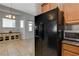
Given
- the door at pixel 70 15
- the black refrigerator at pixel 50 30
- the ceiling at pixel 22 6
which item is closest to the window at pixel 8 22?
the ceiling at pixel 22 6

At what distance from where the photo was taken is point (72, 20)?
1.57 metres

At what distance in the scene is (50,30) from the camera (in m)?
1.55

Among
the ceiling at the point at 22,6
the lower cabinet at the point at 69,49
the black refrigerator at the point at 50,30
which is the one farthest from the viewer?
the black refrigerator at the point at 50,30

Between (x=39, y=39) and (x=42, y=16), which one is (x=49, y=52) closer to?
(x=39, y=39)

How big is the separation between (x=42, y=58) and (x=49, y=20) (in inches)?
45.9

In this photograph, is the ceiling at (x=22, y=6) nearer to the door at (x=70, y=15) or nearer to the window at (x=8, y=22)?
the window at (x=8, y=22)

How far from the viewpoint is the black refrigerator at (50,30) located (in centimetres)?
144

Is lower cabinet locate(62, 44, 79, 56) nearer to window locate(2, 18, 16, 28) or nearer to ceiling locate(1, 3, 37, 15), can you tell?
ceiling locate(1, 3, 37, 15)

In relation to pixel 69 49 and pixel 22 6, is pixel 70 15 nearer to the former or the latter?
pixel 69 49

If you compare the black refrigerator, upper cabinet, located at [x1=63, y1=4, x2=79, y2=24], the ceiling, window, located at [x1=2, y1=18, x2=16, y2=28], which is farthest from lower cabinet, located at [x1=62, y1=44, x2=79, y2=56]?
window, located at [x1=2, y1=18, x2=16, y2=28]

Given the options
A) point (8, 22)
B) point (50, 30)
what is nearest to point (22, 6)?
point (8, 22)

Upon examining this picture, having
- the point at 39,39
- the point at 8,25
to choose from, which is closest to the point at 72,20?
the point at 39,39

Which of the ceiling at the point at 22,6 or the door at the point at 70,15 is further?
the door at the point at 70,15

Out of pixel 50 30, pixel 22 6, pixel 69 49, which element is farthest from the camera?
pixel 50 30
